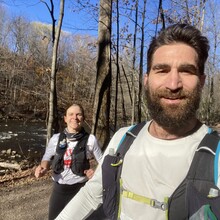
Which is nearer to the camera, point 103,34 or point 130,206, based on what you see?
point 130,206

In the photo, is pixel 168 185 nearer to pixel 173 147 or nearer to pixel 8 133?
pixel 173 147

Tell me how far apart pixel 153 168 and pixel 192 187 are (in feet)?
0.76

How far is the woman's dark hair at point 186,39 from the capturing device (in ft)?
4.45

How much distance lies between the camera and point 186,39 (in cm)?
136

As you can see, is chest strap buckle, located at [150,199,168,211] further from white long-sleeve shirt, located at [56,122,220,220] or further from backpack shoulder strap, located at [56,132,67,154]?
backpack shoulder strap, located at [56,132,67,154]

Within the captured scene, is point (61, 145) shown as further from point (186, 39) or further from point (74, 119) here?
point (186, 39)

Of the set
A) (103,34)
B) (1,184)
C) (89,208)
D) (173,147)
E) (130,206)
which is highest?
(103,34)

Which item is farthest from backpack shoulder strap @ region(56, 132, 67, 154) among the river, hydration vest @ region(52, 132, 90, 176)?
the river

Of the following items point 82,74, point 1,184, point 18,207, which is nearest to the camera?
point 18,207

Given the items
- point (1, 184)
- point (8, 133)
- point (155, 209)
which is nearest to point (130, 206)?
point (155, 209)

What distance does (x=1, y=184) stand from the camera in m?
7.20

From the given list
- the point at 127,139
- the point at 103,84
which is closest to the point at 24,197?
the point at 103,84

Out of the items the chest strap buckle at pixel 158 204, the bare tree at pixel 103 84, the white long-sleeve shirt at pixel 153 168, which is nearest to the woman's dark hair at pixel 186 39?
the white long-sleeve shirt at pixel 153 168

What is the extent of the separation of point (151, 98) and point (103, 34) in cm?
733
